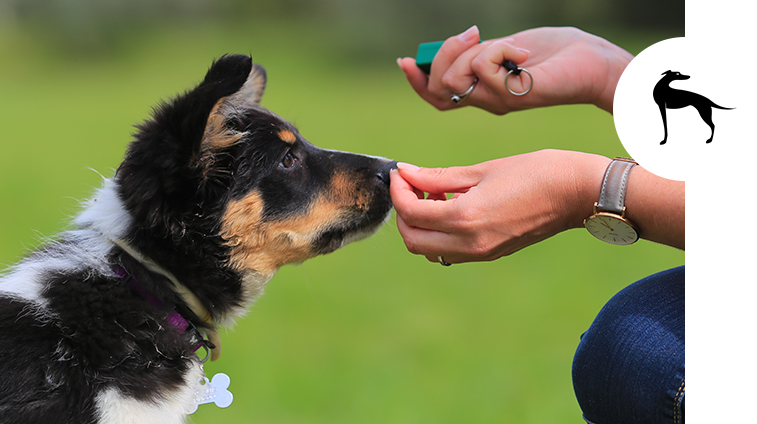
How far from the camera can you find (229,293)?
9.43 ft

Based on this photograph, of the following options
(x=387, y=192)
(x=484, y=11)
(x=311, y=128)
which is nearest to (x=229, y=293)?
(x=387, y=192)

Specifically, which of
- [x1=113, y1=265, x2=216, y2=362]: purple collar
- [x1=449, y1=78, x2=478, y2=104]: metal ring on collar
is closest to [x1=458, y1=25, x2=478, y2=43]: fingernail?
[x1=449, y1=78, x2=478, y2=104]: metal ring on collar

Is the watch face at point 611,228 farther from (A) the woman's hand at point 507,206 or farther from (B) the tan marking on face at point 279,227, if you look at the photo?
(B) the tan marking on face at point 279,227

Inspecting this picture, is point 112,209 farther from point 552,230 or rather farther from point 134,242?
point 552,230

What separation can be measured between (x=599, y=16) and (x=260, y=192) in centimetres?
3938

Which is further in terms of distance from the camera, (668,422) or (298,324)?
(298,324)

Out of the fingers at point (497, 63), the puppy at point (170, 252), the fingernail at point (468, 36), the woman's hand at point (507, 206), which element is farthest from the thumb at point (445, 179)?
the fingernail at point (468, 36)

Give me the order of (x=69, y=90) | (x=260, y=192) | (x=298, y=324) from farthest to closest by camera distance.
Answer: (x=69, y=90), (x=298, y=324), (x=260, y=192)

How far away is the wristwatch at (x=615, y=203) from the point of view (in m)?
2.22

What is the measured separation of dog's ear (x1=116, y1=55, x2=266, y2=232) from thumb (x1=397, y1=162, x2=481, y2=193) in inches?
31.8

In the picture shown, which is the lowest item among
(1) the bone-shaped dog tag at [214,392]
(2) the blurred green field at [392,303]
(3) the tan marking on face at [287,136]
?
(2) the blurred green field at [392,303]

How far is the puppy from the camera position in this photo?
7.71 feet

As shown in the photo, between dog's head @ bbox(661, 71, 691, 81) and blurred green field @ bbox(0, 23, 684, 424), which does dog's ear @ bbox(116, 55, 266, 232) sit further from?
dog's head @ bbox(661, 71, 691, 81)

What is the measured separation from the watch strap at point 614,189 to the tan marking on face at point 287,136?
5.10 feet
